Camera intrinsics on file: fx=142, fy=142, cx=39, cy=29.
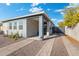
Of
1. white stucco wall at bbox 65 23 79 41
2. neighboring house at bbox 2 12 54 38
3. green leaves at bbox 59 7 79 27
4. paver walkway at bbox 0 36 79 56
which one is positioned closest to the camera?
paver walkway at bbox 0 36 79 56

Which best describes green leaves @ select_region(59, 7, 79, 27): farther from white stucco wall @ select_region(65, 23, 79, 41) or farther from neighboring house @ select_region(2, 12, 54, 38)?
neighboring house @ select_region(2, 12, 54, 38)

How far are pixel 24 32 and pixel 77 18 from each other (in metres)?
4.61

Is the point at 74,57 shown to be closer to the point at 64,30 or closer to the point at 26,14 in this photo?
the point at 26,14

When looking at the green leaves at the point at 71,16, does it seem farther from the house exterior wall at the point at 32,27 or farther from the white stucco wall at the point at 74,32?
the house exterior wall at the point at 32,27

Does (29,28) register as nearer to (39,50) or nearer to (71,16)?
(71,16)

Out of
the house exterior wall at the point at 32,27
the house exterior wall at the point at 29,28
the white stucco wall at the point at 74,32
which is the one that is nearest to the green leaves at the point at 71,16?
the white stucco wall at the point at 74,32

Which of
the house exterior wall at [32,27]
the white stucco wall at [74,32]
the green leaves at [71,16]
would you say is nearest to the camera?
the white stucco wall at [74,32]

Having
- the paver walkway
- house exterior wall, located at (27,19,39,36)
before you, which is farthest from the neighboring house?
the paver walkway

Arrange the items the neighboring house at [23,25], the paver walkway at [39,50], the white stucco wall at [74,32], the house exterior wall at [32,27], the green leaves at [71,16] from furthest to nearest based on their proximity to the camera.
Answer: the house exterior wall at [32,27], the green leaves at [71,16], the neighboring house at [23,25], the white stucco wall at [74,32], the paver walkway at [39,50]

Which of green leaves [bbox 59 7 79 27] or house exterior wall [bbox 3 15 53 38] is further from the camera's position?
green leaves [bbox 59 7 79 27]

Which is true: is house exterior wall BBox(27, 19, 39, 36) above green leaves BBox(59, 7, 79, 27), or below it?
below

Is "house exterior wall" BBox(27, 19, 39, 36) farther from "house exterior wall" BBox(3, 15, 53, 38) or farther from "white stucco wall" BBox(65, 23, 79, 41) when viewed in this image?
"white stucco wall" BBox(65, 23, 79, 41)

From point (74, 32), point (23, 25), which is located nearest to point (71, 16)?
point (74, 32)

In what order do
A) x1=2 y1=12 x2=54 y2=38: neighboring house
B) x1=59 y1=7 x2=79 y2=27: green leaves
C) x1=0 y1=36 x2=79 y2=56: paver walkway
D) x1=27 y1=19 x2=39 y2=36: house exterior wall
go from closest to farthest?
x1=0 y1=36 x2=79 y2=56: paver walkway, x1=2 y1=12 x2=54 y2=38: neighboring house, x1=59 y1=7 x2=79 y2=27: green leaves, x1=27 y1=19 x2=39 y2=36: house exterior wall
